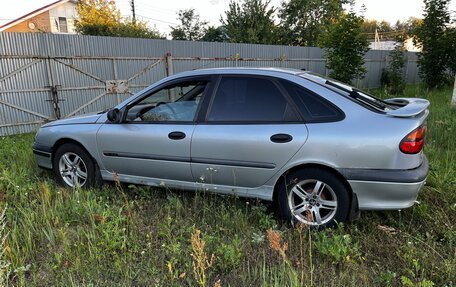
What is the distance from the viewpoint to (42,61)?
8.60 m

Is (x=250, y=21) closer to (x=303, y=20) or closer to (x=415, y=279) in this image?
(x=303, y=20)

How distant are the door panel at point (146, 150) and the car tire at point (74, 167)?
261mm

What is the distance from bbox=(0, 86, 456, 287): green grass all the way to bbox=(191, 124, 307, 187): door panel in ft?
1.09

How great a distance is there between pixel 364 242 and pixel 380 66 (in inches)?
704

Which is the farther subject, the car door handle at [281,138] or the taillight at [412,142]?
the car door handle at [281,138]

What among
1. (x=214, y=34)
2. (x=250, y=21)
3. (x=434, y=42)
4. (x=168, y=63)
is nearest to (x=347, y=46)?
(x=434, y=42)

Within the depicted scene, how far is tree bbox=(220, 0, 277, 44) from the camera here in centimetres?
2030

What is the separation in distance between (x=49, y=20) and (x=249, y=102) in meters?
34.8

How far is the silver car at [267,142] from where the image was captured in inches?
116

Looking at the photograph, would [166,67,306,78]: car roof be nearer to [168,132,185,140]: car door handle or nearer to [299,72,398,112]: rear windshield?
[299,72,398,112]: rear windshield

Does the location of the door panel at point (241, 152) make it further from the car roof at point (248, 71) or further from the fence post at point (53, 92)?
the fence post at point (53, 92)

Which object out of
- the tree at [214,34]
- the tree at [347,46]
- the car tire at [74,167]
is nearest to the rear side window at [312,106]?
the car tire at [74,167]

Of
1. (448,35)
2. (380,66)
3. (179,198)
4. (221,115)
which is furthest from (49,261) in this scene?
(380,66)

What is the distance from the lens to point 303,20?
25672 mm
